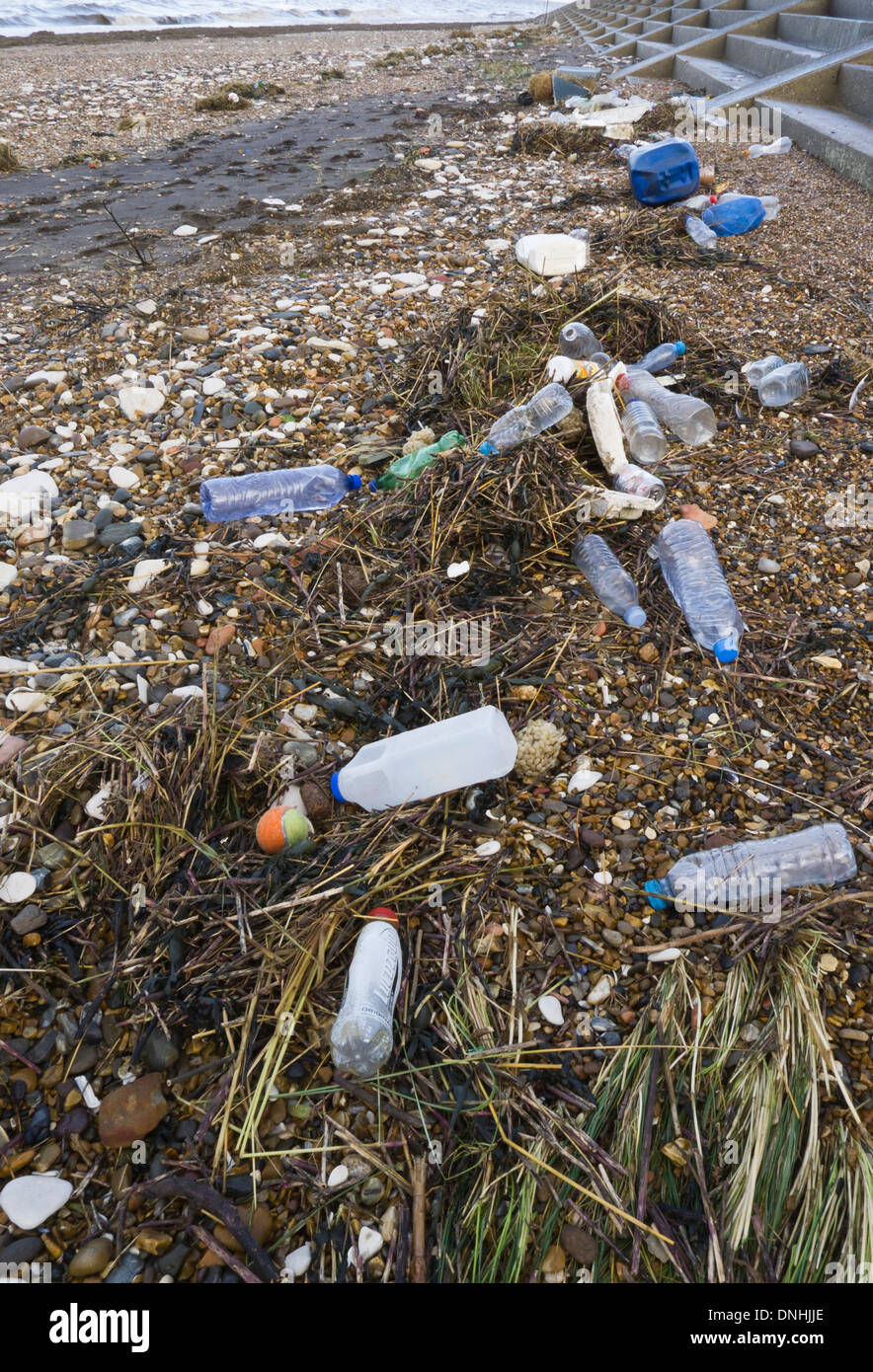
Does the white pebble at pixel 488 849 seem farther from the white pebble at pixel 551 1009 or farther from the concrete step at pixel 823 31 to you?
the concrete step at pixel 823 31

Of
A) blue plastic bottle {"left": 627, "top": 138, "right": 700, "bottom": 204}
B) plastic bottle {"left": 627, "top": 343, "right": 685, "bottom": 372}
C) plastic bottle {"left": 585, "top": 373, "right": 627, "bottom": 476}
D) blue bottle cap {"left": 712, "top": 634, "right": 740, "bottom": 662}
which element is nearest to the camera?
blue bottle cap {"left": 712, "top": 634, "right": 740, "bottom": 662}

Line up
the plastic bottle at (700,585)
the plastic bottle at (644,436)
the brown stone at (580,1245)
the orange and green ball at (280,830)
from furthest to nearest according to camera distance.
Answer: the plastic bottle at (644,436) < the plastic bottle at (700,585) < the orange and green ball at (280,830) < the brown stone at (580,1245)

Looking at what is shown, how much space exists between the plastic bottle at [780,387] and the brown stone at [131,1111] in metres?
3.13

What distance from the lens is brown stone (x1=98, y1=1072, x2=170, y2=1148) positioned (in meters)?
1.27

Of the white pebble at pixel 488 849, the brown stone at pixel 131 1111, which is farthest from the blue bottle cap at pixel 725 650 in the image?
the brown stone at pixel 131 1111

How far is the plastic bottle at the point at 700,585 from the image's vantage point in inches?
78.6

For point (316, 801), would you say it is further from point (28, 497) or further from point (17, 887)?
point (28, 497)

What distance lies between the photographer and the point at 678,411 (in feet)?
9.09

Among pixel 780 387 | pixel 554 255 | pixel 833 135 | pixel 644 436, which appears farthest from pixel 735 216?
pixel 644 436

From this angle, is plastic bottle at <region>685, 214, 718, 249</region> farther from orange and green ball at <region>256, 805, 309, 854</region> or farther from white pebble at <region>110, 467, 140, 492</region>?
orange and green ball at <region>256, 805, 309, 854</region>

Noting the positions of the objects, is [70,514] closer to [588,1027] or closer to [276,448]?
[276,448]

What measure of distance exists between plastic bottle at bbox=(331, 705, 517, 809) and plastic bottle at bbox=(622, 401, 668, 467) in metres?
1.44

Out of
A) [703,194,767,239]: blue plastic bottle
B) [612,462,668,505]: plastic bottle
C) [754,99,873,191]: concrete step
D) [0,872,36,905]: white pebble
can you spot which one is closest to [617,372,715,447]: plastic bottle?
[612,462,668,505]: plastic bottle
